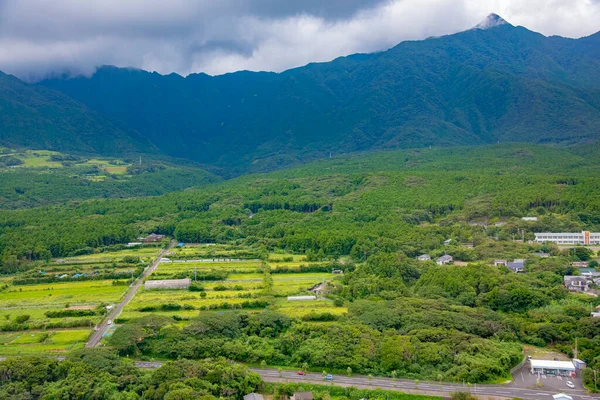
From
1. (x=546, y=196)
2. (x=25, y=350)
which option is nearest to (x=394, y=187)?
(x=546, y=196)

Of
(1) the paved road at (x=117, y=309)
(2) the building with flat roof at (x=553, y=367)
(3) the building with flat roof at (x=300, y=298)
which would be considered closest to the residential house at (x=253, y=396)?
(1) the paved road at (x=117, y=309)

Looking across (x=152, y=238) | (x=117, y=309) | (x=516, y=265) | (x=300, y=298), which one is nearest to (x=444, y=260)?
(x=516, y=265)

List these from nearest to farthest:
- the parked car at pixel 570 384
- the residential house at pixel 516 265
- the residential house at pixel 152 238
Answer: the parked car at pixel 570 384
the residential house at pixel 516 265
the residential house at pixel 152 238

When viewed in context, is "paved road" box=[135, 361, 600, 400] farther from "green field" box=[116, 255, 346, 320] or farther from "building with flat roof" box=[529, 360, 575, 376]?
"green field" box=[116, 255, 346, 320]

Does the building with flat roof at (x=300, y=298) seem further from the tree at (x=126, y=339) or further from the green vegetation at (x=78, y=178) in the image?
the green vegetation at (x=78, y=178)

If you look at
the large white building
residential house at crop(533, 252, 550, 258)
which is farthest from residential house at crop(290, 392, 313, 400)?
the large white building

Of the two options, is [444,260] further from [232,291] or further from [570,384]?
[570,384]
